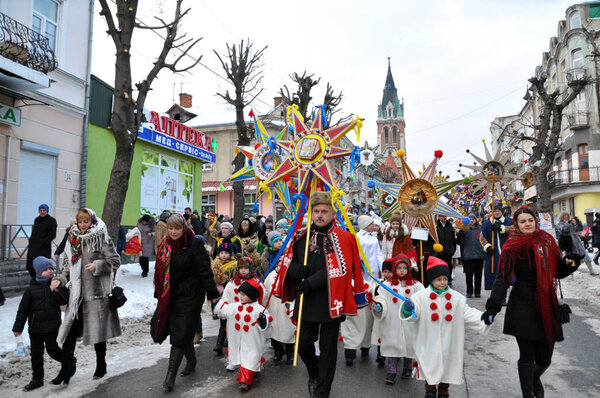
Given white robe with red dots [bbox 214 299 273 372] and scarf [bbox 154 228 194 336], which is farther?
white robe with red dots [bbox 214 299 273 372]

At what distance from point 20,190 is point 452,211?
1080 centimetres

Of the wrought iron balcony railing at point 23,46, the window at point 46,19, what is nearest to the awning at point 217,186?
the window at point 46,19

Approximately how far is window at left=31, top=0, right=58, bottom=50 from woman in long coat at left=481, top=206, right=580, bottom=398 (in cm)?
1302

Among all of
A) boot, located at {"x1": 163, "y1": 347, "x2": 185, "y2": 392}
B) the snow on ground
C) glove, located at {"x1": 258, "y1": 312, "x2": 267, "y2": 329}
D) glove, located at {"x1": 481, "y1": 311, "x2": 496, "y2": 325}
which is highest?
glove, located at {"x1": 481, "y1": 311, "x2": 496, "y2": 325}

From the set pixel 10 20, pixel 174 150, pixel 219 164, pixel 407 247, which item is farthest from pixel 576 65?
pixel 10 20

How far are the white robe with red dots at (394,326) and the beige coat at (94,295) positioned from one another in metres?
3.09

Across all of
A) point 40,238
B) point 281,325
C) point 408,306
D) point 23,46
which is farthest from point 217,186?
point 408,306

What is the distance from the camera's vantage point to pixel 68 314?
4.61 m

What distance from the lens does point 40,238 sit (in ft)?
27.4

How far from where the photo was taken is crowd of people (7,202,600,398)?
3721mm

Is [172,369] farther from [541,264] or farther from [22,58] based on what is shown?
[22,58]

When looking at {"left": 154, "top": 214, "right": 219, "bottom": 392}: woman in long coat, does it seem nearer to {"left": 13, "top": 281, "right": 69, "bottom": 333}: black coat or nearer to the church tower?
{"left": 13, "top": 281, "right": 69, "bottom": 333}: black coat

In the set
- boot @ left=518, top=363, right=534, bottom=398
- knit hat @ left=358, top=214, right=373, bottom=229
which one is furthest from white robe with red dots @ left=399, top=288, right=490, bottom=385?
knit hat @ left=358, top=214, right=373, bottom=229

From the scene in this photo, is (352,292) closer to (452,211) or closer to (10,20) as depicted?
(452,211)
